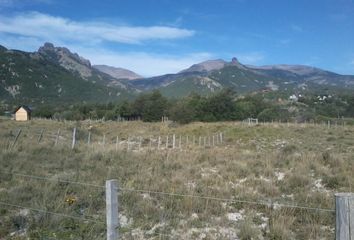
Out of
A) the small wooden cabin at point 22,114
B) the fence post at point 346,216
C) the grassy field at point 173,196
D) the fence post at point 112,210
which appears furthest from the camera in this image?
the small wooden cabin at point 22,114

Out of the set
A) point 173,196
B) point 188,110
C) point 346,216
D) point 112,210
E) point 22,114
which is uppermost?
point 346,216

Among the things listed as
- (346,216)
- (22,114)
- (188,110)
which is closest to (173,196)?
(346,216)

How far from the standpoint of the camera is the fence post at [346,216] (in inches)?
159

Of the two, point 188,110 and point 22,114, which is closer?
point 188,110

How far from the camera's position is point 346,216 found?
4051 mm

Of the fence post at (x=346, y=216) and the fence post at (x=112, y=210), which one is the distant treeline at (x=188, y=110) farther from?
the fence post at (x=346, y=216)

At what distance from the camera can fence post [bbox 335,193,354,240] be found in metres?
4.04

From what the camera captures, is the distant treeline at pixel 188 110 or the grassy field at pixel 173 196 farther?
the distant treeline at pixel 188 110

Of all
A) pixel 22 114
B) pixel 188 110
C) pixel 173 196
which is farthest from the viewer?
pixel 22 114

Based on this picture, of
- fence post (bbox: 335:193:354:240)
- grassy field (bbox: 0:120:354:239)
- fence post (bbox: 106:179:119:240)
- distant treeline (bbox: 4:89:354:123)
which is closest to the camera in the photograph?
fence post (bbox: 335:193:354:240)

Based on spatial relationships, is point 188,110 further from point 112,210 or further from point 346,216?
point 346,216

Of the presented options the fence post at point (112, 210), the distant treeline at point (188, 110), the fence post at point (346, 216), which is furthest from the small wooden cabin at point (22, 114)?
the fence post at point (346, 216)

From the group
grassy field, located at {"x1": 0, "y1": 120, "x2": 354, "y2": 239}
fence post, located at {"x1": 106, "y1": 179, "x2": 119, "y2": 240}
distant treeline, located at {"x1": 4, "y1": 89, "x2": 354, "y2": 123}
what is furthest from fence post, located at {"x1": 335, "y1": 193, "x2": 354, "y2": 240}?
distant treeline, located at {"x1": 4, "y1": 89, "x2": 354, "y2": 123}

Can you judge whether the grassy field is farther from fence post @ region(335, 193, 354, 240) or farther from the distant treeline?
the distant treeline
